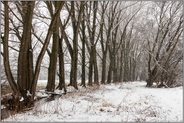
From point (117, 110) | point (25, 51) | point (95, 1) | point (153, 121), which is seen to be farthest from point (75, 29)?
point (153, 121)

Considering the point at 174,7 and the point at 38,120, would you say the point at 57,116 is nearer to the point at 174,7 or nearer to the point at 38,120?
the point at 38,120

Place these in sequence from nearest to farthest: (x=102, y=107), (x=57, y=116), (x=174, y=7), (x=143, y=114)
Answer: (x=57, y=116)
(x=143, y=114)
(x=102, y=107)
(x=174, y=7)

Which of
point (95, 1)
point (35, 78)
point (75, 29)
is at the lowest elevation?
point (35, 78)

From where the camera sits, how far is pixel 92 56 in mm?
30109

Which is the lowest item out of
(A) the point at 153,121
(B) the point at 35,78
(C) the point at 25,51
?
(A) the point at 153,121

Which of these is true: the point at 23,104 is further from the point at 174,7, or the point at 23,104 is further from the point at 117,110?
the point at 174,7

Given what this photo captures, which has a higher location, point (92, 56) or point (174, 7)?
point (174, 7)

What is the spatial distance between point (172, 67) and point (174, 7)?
5437 millimetres

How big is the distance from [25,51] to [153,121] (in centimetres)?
548

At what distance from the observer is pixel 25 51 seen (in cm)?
1355

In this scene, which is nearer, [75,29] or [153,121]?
[153,121]

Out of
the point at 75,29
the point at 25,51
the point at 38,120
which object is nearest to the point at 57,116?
the point at 38,120

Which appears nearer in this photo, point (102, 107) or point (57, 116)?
point (57, 116)

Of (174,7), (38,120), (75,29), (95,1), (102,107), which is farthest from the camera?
(174,7)
